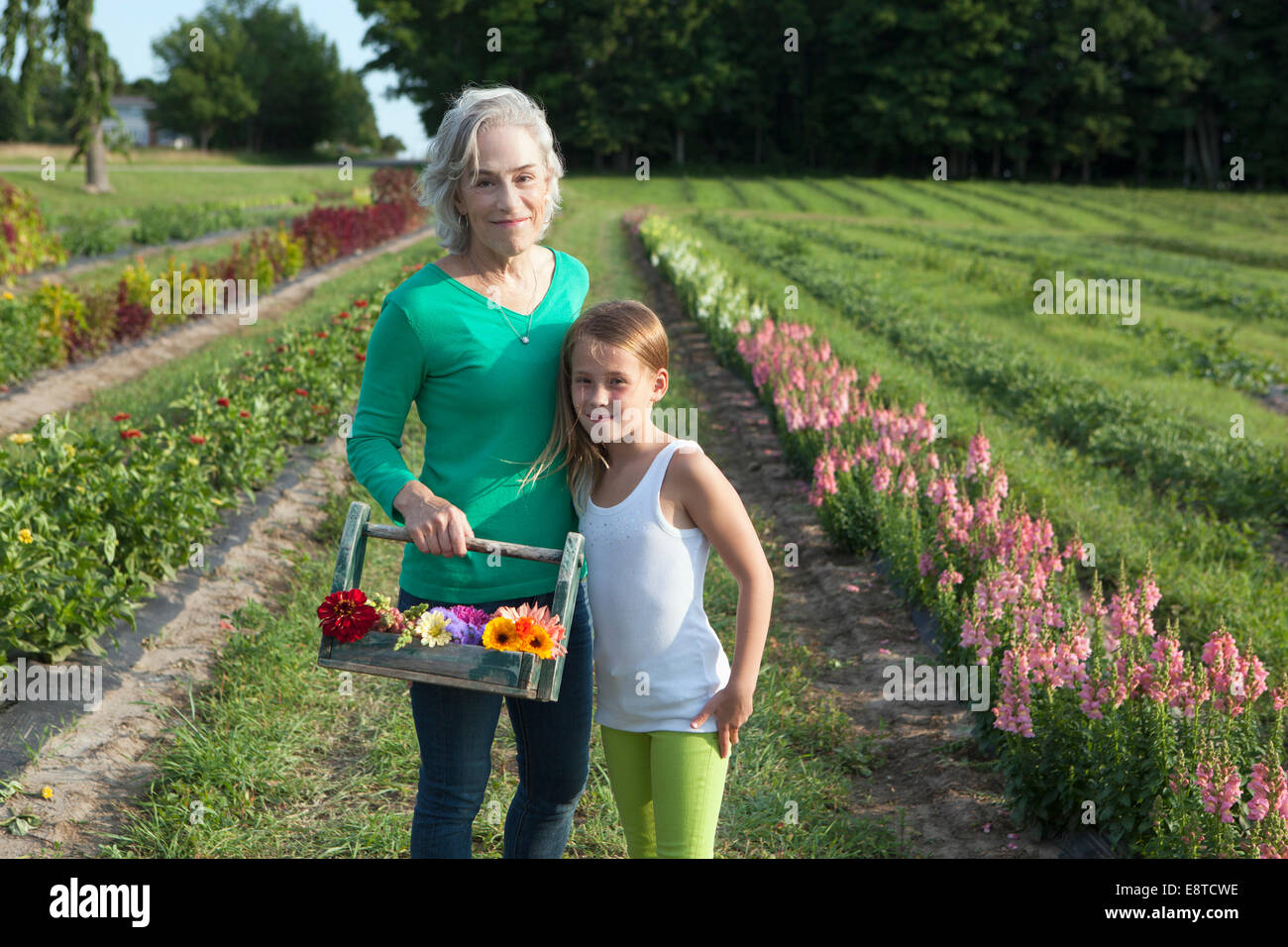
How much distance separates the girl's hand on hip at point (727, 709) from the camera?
6.58ft

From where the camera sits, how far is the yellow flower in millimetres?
1808

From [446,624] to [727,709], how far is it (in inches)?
23.3

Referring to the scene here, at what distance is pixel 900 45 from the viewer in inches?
2238

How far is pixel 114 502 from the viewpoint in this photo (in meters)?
4.63

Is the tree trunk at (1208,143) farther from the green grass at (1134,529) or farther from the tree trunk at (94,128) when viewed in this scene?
the green grass at (1134,529)

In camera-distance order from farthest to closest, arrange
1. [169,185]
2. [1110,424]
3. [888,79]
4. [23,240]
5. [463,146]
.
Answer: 1. [888,79]
2. [169,185]
3. [23,240]
4. [1110,424]
5. [463,146]

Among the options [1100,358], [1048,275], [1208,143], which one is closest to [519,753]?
[1100,358]

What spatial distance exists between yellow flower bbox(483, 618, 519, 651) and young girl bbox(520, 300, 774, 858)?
0.31m

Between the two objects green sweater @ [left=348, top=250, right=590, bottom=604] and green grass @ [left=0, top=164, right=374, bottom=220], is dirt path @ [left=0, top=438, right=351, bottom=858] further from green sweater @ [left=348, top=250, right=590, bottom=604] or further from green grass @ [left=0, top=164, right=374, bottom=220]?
green grass @ [left=0, top=164, right=374, bottom=220]

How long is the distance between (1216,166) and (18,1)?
179 feet

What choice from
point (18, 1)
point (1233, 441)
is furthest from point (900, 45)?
point (1233, 441)

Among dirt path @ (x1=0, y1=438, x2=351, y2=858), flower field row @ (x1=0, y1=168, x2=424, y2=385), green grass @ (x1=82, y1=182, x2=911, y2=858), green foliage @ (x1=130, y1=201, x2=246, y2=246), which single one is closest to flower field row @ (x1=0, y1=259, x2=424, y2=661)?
dirt path @ (x1=0, y1=438, x2=351, y2=858)

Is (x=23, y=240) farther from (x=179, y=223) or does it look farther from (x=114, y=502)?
(x=114, y=502)
